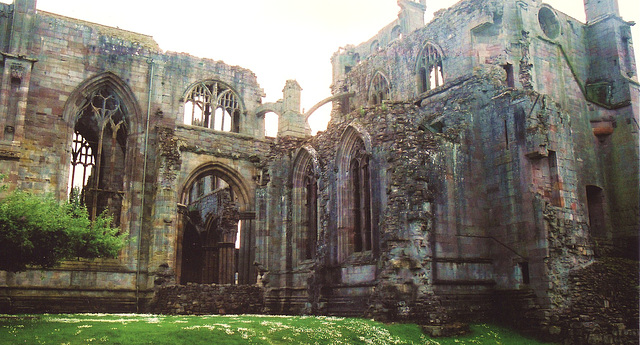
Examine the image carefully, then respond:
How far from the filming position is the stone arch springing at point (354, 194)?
816 inches

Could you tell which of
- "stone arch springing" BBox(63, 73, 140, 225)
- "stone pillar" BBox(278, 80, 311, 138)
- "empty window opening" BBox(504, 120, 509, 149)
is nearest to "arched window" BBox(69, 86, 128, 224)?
"stone arch springing" BBox(63, 73, 140, 225)

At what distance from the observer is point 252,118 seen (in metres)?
31.6

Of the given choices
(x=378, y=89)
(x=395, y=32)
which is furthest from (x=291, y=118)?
(x=395, y=32)

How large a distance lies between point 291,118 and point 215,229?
34.0ft

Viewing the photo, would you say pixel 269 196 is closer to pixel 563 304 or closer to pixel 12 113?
pixel 12 113

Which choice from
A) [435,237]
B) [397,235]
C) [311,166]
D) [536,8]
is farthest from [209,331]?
[536,8]

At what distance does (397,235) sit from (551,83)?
10947 mm

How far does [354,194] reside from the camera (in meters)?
21.5

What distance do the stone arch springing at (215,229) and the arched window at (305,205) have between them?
5596mm

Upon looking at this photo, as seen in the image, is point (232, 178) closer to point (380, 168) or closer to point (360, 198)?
point (360, 198)

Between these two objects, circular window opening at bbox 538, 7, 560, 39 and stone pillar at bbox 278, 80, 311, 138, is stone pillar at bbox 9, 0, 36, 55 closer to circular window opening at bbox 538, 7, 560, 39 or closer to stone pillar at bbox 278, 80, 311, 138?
stone pillar at bbox 278, 80, 311, 138

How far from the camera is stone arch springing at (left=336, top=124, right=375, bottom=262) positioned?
20.7 metres

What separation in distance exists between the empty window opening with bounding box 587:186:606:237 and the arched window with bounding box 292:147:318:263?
36.9 feet

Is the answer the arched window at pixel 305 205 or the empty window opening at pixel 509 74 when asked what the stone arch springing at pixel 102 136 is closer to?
the arched window at pixel 305 205
